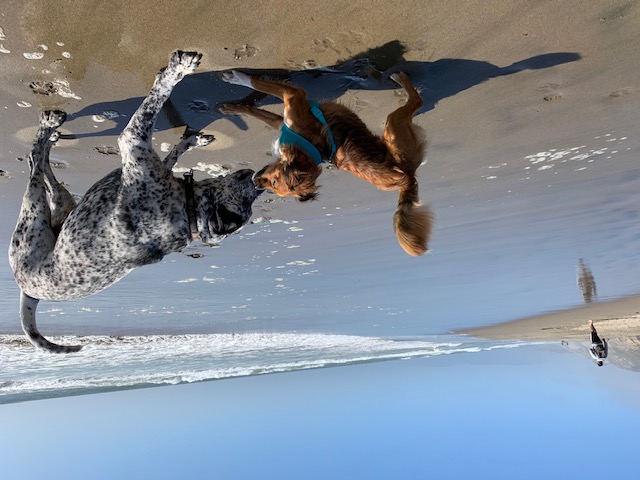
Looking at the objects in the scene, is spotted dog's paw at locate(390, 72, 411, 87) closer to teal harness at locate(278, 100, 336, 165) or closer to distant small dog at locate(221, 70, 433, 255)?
distant small dog at locate(221, 70, 433, 255)

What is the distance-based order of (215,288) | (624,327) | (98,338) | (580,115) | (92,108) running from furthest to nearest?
(624,327), (98,338), (215,288), (580,115), (92,108)

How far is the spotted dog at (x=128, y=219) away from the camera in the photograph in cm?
412

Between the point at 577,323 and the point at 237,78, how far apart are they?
13.7 metres

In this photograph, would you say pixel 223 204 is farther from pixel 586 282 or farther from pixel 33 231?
pixel 586 282

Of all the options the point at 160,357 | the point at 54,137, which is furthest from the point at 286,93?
the point at 160,357

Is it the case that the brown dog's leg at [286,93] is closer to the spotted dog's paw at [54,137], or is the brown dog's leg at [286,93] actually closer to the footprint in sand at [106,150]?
the footprint in sand at [106,150]

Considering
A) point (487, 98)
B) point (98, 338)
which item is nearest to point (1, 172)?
point (487, 98)

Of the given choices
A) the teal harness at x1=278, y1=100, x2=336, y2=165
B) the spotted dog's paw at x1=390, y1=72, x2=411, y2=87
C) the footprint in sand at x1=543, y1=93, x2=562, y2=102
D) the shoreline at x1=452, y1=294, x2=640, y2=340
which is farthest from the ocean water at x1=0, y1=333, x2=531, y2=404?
the footprint in sand at x1=543, y1=93, x2=562, y2=102

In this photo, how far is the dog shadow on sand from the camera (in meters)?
4.42

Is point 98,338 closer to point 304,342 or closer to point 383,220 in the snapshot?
point 304,342

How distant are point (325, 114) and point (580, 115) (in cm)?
290

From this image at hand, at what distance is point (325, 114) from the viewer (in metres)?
4.31

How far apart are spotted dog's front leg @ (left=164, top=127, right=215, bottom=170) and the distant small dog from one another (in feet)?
3.26

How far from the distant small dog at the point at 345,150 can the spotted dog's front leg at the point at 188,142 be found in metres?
0.99
